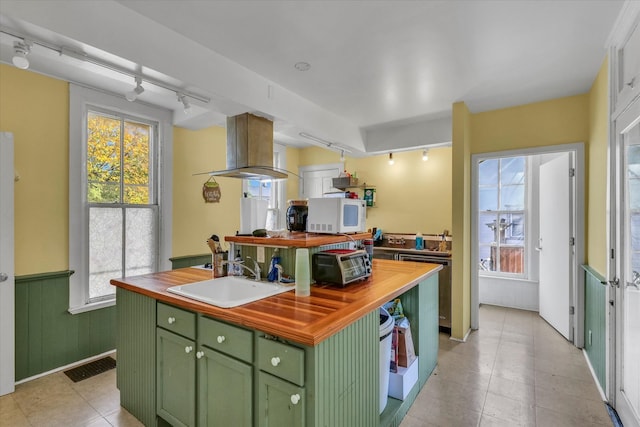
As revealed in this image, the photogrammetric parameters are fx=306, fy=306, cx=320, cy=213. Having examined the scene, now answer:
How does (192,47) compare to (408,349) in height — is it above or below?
above

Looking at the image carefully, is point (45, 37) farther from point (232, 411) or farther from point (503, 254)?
point (503, 254)

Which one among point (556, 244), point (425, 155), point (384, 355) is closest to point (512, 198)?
point (556, 244)

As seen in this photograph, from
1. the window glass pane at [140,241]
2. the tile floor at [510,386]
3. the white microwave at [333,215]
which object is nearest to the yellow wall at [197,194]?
the window glass pane at [140,241]

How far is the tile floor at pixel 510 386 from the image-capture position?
2096mm

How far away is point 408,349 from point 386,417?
1.60ft

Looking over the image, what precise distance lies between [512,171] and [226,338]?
14.8 feet

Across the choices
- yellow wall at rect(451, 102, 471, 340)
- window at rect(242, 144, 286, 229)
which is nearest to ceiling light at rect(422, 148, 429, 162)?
yellow wall at rect(451, 102, 471, 340)

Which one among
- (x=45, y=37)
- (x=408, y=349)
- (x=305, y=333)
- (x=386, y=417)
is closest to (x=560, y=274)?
(x=408, y=349)

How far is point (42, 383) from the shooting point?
2.52 meters

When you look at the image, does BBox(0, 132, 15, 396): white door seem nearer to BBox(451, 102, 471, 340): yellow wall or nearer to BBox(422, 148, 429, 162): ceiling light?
BBox(451, 102, 471, 340): yellow wall

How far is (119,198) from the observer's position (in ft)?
10.4

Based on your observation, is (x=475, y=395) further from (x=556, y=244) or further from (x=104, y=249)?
(x=104, y=249)

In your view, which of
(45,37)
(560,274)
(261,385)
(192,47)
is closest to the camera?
(261,385)

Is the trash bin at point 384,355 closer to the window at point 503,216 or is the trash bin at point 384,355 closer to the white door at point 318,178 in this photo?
the window at point 503,216
